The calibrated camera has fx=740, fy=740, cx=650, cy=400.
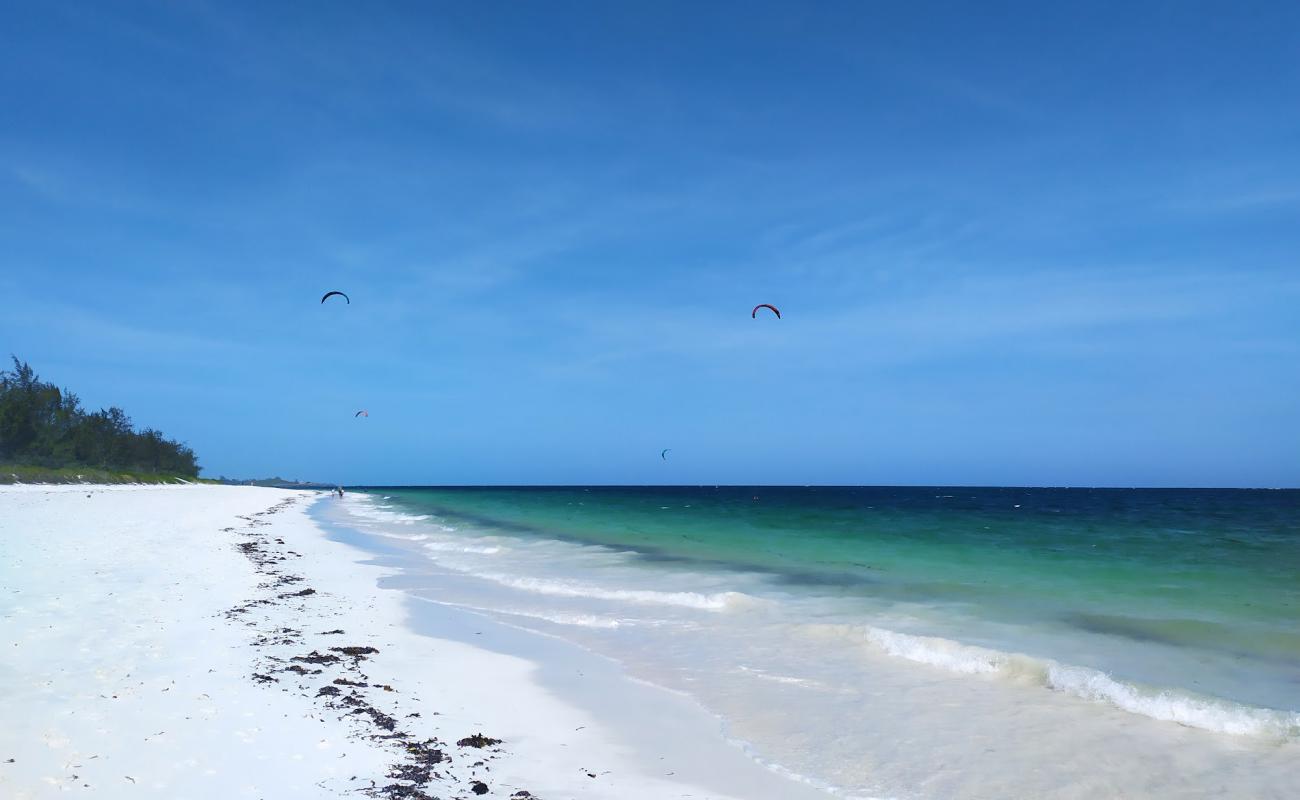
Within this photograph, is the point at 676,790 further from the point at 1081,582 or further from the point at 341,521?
the point at 341,521

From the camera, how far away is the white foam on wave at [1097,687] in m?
7.97

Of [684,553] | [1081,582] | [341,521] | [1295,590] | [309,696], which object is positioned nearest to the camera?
[309,696]

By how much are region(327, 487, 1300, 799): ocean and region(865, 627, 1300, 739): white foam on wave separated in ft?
0.08

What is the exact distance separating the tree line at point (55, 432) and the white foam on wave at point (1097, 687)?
63.0 meters

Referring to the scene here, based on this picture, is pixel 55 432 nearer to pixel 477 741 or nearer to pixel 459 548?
pixel 459 548

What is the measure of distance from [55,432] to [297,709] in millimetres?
67159

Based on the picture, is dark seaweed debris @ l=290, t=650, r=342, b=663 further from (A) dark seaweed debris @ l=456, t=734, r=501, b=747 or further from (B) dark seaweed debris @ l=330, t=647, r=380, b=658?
(A) dark seaweed debris @ l=456, t=734, r=501, b=747

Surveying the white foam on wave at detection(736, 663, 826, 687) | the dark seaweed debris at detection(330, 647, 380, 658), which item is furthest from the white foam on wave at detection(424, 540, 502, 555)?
the white foam on wave at detection(736, 663, 826, 687)

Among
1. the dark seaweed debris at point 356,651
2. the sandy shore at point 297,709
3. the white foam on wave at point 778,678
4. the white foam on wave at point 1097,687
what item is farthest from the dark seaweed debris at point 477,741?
the white foam on wave at point 1097,687

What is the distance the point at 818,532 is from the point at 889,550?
9.68 metres

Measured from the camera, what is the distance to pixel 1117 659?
35.7 ft

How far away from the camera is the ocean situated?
6984 mm

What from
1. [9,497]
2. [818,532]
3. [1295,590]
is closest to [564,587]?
[1295,590]

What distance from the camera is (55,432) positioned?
58.4 m
